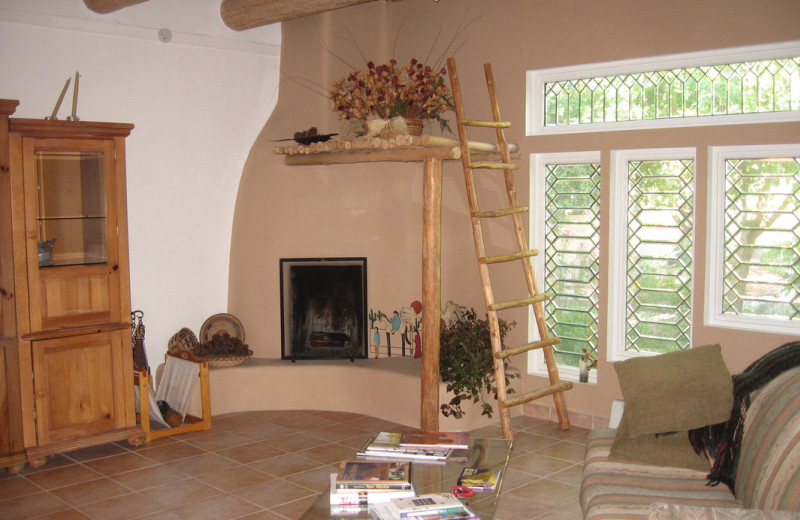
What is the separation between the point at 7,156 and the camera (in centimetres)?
424

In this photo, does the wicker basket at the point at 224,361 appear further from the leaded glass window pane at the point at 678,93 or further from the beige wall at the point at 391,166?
the leaded glass window pane at the point at 678,93

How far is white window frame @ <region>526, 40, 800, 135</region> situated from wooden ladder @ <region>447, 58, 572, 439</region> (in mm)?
306

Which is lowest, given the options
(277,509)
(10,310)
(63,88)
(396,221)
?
(277,509)

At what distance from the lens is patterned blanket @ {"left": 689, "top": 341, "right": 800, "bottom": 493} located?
2.92 m

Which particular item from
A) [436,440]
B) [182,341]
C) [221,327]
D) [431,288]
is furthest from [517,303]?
[182,341]

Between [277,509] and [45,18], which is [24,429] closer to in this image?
[277,509]

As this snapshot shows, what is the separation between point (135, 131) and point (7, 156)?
47.7 inches

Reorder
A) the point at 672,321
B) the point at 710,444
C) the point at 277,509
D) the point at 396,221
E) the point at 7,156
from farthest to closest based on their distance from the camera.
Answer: the point at 396,221, the point at 672,321, the point at 7,156, the point at 277,509, the point at 710,444

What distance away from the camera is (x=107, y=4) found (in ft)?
16.2

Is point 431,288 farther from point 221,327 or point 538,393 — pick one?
point 221,327

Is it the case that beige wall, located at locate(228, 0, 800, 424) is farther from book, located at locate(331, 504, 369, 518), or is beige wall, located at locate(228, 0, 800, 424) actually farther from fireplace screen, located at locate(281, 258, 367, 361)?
book, located at locate(331, 504, 369, 518)

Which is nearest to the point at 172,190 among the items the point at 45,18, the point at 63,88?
the point at 63,88

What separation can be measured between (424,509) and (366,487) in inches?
11.1

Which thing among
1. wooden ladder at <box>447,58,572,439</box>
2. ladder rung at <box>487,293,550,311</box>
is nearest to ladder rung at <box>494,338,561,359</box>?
wooden ladder at <box>447,58,572,439</box>
